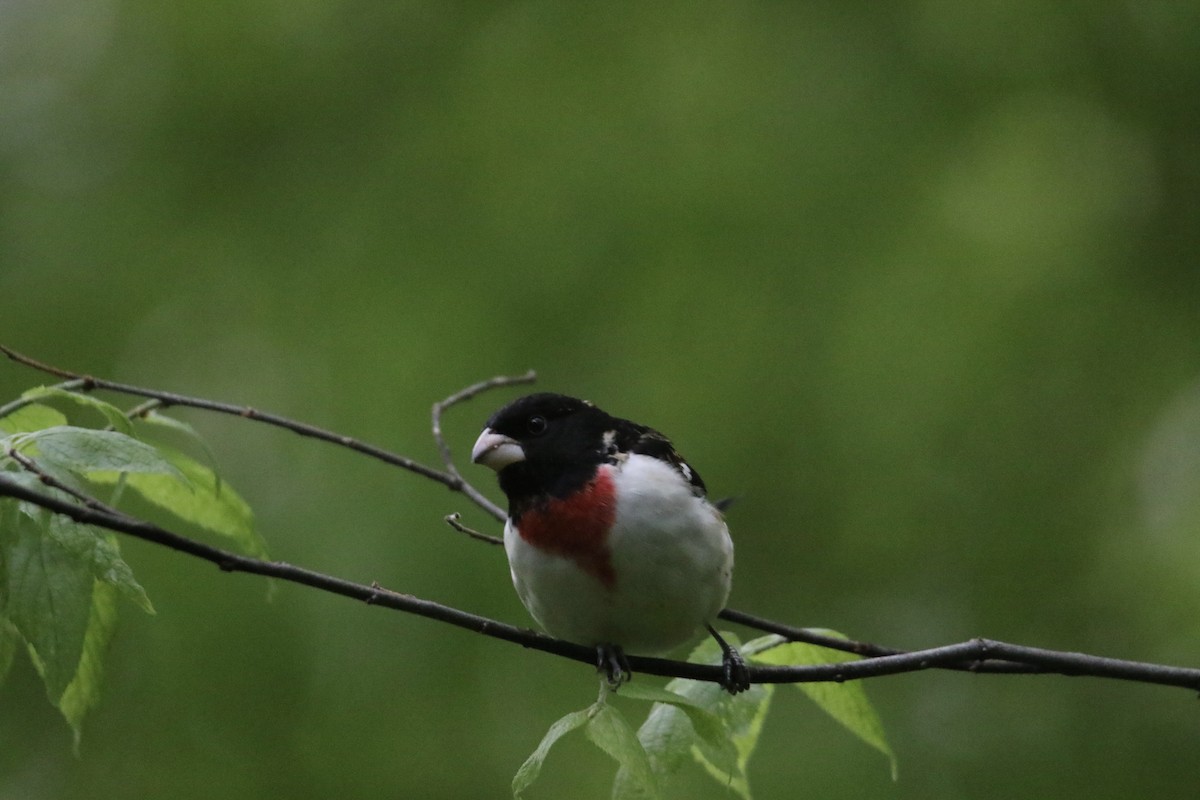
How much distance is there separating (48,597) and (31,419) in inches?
23.2

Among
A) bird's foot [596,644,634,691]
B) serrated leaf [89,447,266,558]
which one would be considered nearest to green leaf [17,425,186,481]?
serrated leaf [89,447,266,558]

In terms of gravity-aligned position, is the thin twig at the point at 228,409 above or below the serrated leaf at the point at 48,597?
above

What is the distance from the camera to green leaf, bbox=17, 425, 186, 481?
192 centimetres

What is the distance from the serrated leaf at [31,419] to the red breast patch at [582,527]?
119 cm

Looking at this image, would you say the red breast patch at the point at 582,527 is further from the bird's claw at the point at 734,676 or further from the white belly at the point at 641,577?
the bird's claw at the point at 734,676

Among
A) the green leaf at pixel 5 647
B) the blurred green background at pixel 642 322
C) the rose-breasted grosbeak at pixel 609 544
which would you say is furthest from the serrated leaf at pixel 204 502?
the blurred green background at pixel 642 322

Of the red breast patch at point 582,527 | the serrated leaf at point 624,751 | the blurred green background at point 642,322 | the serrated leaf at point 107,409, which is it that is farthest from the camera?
the blurred green background at point 642,322

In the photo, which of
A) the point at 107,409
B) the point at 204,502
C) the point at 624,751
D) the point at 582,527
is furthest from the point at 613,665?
the point at 107,409

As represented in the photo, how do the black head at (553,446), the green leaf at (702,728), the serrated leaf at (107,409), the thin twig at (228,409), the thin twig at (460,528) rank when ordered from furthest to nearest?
the black head at (553,446) → the thin twig at (460,528) → the thin twig at (228,409) → the green leaf at (702,728) → the serrated leaf at (107,409)

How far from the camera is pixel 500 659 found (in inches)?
212

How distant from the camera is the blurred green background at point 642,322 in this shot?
17.1ft

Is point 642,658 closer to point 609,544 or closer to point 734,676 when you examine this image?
point 734,676

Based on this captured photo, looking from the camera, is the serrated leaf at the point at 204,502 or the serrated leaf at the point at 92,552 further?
the serrated leaf at the point at 204,502

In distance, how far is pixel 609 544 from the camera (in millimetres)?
3090
